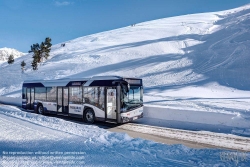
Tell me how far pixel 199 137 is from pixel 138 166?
521cm

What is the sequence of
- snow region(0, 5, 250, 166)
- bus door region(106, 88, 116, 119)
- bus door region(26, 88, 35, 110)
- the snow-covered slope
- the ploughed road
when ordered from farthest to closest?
1. the snow-covered slope
2. bus door region(26, 88, 35, 110)
3. bus door region(106, 88, 116, 119)
4. the ploughed road
5. snow region(0, 5, 250, 166)

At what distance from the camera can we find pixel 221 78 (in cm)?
2461

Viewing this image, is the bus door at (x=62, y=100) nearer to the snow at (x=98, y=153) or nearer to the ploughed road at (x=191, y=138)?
the ploughed road at (x=191, y=138)

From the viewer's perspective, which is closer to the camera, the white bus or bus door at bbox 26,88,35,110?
the white bus

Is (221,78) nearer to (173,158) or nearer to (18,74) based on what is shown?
(173,158)

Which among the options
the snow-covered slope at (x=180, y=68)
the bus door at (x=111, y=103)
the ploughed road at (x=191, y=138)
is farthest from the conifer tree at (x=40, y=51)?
the ploughed road at (x=191, y=138)

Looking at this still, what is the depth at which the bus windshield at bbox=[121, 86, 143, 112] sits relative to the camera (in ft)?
35.8

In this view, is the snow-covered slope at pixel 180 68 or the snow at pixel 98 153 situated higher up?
the snow-covered slope at pixel 180 68

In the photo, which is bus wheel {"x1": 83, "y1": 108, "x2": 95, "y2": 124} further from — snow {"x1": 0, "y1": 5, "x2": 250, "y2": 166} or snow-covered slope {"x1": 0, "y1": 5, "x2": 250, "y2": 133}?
snow-covered slope {"x1": 0, "y1": 5, "x2": 250, "y2": 133}

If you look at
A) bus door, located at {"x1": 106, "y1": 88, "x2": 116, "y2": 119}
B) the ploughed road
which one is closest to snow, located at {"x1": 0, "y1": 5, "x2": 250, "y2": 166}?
the ploughed road

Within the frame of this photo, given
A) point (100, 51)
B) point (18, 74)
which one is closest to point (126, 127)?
point (100, 51)

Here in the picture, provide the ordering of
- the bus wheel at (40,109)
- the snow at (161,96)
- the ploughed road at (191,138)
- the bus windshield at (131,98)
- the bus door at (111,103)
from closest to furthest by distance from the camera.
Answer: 1. the snow at (161,96)
2. the ploughed road at (191,138)
3. the bus windshield at (131,98)
4. the bus door at (111,103)
5. the bus wheel at (40,109)

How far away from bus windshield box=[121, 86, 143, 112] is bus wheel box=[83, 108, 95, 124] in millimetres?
2357

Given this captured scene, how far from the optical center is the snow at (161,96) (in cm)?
583
